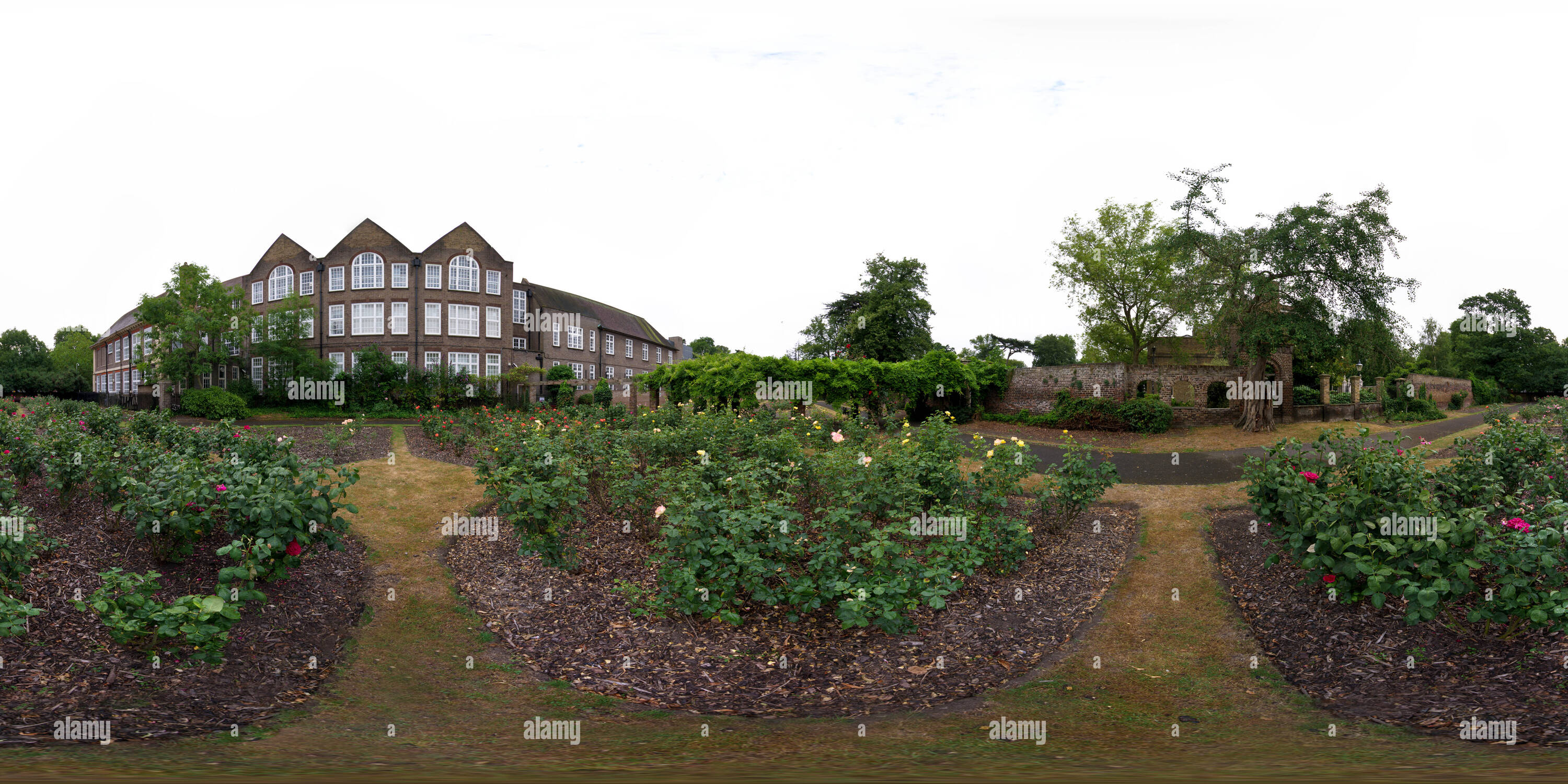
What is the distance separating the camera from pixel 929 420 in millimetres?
11242

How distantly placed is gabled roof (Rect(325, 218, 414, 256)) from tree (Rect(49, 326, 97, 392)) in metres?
33.5

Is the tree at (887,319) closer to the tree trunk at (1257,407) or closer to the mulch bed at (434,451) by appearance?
the tree trunk at (1257,407)

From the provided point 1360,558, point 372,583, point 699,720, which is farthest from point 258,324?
point 1360,558

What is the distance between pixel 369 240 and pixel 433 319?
5.34 metres

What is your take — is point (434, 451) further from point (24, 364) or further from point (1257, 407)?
point (24, 364)

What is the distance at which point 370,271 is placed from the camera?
39562 millimetres

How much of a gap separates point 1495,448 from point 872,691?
888 cm

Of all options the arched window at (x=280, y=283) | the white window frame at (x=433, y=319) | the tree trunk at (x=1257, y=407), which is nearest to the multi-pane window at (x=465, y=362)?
the white window frame at (x=433, y=319)

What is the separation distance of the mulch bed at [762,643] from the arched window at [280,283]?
135 ft

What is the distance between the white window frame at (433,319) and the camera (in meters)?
39.8

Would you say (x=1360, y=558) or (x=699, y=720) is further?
(x=1360, y=558)

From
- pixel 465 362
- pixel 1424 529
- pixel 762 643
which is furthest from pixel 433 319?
pixel 1424 529

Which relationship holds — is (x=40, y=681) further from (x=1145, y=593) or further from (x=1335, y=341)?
(x=1335, y=341)

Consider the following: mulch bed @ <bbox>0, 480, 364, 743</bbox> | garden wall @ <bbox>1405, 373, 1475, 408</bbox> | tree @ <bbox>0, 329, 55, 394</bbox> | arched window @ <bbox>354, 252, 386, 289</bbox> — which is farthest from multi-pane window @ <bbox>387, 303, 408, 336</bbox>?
garden wall @ <bbox>1405, 373, 1475, 408</bbox>
